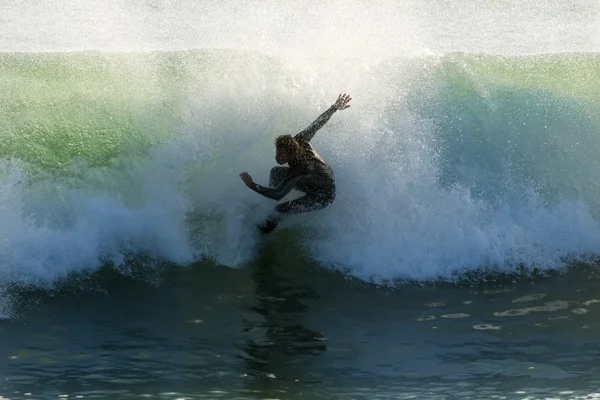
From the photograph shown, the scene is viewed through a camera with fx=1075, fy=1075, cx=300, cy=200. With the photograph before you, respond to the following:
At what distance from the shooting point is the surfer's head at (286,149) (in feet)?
36.2

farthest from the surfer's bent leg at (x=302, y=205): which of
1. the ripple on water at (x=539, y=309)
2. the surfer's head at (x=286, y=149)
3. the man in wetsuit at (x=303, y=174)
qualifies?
the ripple on water at (x=539, y=309)

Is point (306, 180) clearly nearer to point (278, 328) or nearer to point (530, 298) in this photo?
point (278, 328)

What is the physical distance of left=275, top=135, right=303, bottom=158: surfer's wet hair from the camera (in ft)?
36.2

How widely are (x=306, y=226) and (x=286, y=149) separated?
57.5 inches

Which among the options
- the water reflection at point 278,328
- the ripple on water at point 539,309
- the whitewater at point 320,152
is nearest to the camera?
the water reflection at point 278,328

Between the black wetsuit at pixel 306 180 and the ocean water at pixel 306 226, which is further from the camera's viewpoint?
the black wetsuit at pixel 306 180

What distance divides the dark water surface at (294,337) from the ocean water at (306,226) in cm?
3

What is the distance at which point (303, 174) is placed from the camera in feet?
37.0

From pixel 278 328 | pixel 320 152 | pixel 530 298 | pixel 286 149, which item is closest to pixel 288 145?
pixel 286 149

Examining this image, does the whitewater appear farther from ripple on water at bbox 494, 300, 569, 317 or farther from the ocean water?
ripple on water at bbox 494, 300, 569, 317

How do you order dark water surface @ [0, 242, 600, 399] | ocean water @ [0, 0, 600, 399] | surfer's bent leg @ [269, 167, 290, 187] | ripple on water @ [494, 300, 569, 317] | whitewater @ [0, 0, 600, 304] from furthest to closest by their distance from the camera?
whitewater @ [0, 0, 600, 304]
surfer's bent leg @ [269, 167, 290, 187]
ripple on water @ [494, 300, 569, 317]
ocean water @ [0, 0, 600, 399]
dark water surface @ [0, 242, 600, 399]

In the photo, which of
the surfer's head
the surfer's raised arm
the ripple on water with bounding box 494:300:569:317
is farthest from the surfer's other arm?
the ripple on water with bounding box 494:300:569:317

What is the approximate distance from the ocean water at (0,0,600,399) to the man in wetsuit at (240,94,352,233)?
74 centimetres

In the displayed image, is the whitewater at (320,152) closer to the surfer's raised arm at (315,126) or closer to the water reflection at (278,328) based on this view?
the water reflection at (278,328)
